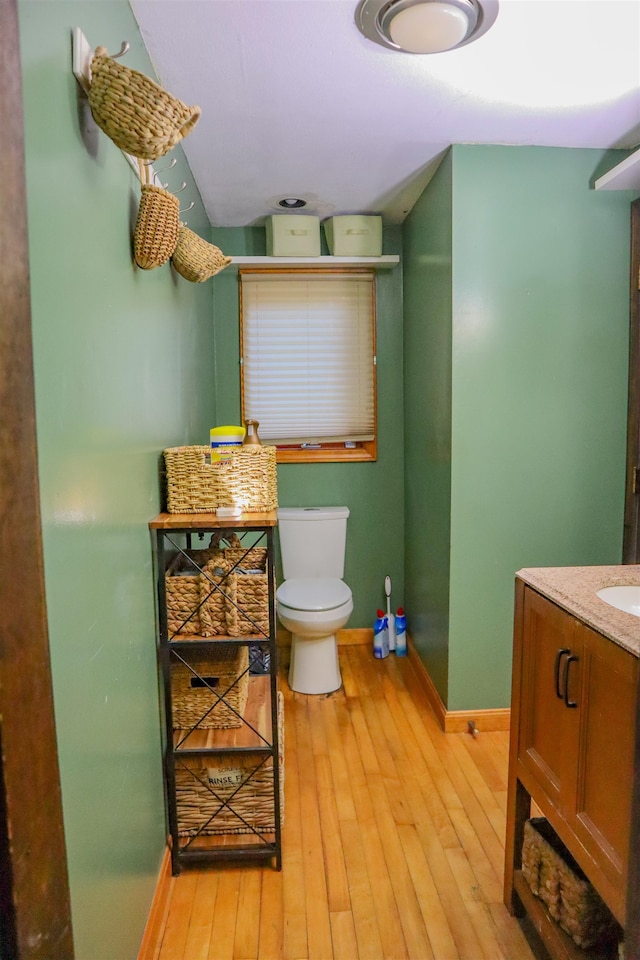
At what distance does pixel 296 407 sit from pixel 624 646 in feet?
8.11

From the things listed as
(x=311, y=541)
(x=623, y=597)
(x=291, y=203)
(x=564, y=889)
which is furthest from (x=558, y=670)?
(x=291, y=203)

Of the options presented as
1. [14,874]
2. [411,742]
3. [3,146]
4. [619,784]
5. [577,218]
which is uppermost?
[577,218]

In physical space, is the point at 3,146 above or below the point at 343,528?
above

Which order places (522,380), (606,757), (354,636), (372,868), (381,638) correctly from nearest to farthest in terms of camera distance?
(606,757)
(372,868)
(522,380)
(381,638)
(354,636)

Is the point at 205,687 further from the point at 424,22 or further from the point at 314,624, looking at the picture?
the point at 424,22

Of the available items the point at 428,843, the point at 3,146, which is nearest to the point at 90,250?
the point at 3,146

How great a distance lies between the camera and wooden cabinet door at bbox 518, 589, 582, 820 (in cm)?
131

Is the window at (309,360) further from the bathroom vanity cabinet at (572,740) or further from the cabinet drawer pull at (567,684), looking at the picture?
the cabinet drawer pull at (567,684)

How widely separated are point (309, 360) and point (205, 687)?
2073mm

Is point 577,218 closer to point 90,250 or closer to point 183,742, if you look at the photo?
point 90,250

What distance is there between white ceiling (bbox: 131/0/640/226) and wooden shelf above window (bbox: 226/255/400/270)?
427 millimetres

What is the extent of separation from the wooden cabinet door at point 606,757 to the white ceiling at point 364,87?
5.28ft

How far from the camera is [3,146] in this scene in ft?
2.09

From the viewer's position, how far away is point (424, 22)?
149cm
